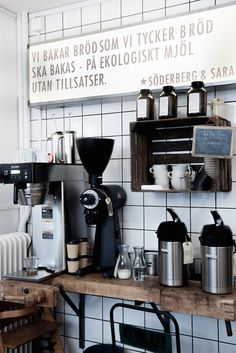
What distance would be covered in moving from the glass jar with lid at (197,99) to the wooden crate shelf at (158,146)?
0.07 m

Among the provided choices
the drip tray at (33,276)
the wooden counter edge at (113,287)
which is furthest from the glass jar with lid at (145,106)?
the drip tray at (33,276)

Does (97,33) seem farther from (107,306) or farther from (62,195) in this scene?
(107,306)

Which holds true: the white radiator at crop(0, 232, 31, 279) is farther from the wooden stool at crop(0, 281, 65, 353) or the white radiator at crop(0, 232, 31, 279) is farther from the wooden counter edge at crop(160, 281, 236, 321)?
the wooden counter edge at crop(160, 281, 236, 321)

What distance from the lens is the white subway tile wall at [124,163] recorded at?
2293 mm

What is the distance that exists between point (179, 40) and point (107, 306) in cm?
164

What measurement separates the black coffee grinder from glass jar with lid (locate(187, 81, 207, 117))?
482mm

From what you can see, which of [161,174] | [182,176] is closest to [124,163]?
[161,174]

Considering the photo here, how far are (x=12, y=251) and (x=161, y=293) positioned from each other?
1021 mm

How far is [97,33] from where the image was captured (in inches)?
97.8

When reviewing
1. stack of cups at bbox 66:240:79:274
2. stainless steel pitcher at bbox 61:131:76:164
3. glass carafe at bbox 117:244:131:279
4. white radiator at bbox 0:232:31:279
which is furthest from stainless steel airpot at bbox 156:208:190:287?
white radiator at bbox 0:232:31:279

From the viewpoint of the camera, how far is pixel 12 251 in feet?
8.23

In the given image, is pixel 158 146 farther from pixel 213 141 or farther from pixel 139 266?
pixel 139 266

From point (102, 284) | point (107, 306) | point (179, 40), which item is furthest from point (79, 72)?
point (107, 306)

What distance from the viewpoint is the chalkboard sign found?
1.95m
